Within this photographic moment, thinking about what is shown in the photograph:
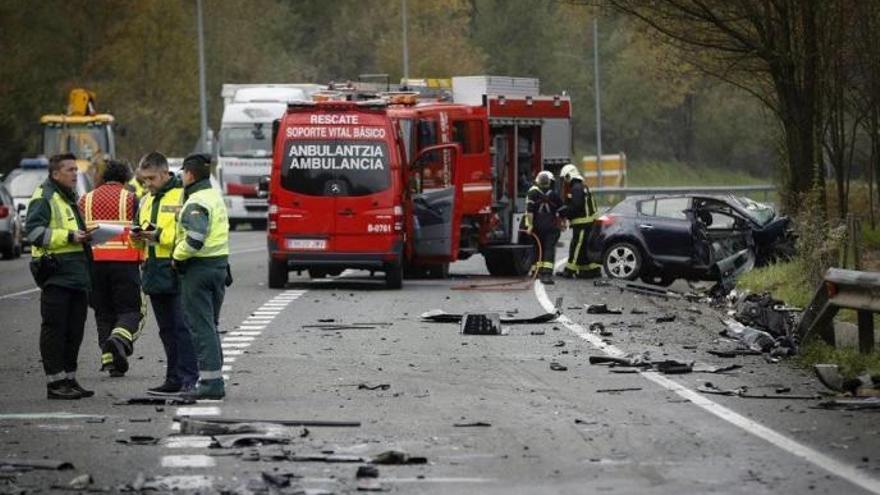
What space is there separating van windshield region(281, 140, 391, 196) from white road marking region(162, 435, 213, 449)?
17.0m

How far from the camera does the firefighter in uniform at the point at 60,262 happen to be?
15.4 m

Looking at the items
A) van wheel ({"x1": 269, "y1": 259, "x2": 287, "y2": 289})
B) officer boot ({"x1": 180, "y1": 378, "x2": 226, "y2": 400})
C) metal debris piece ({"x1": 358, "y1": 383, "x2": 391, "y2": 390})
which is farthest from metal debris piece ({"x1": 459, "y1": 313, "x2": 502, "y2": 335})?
van wheel ({"x1": 269, "y1": 259, "x2": 287, "y2": 289})

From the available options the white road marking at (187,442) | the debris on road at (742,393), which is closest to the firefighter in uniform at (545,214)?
the debris on road at (742,393)

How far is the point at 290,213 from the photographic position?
29.2m

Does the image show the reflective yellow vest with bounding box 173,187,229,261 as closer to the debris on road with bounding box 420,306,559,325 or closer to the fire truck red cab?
the debris on road with bounding box 420,306,559,325

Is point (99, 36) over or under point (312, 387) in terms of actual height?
over

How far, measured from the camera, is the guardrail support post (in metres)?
16.8

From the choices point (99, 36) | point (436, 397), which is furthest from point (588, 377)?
point (99, 36)

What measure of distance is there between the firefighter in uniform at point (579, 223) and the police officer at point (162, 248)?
16617 mm

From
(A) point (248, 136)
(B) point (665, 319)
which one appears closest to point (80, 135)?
(A) point (248, 136)

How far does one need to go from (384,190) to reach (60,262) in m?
13.7

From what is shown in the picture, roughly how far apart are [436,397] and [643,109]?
77.2 meters

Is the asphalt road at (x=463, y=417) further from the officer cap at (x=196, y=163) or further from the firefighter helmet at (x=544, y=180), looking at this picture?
the firefighter helmet at (x=544, y=180)

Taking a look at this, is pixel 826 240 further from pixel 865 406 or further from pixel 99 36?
pixel 99 36
